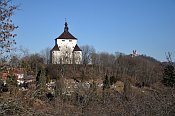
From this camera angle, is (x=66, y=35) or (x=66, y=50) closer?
(x=66, y=50)

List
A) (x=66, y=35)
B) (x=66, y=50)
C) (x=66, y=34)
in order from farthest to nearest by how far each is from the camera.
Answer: (x=66, y=34), (x=66, y=35), (x=66, y=50)

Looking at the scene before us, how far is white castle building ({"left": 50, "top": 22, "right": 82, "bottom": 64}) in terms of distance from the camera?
64.0m

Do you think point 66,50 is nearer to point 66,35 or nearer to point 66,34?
point 66,35

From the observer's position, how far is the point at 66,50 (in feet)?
229

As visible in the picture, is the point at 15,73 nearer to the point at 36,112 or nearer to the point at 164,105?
the point at 36,112

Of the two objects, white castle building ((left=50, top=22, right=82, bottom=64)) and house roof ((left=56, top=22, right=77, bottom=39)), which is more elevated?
house roof ((left=56, top=22, right=77, bottom=39))

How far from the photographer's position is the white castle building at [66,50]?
6397 cm

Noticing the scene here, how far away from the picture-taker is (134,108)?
7223mm

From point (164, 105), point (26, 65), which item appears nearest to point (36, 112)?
point (26, 65)

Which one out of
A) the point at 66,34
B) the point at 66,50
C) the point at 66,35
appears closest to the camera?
the point at 66,50

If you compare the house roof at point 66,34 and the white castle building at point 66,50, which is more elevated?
the house roof at point 66,34

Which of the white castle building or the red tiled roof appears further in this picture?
the red tiled roof

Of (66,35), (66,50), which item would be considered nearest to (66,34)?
(66,35)

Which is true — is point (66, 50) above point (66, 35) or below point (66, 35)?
below
